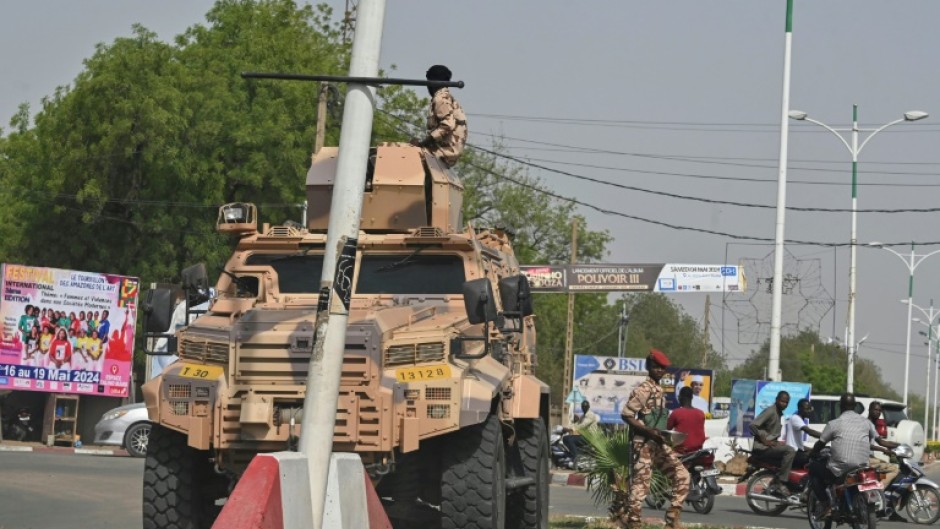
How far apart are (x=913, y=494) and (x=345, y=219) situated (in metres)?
14.5

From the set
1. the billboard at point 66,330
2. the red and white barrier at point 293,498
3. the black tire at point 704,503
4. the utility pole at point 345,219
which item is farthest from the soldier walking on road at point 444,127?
the billboard at point 66,330

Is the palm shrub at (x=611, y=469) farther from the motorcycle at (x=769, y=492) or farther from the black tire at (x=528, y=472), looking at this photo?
the motorcycle at (x=769, y=492)

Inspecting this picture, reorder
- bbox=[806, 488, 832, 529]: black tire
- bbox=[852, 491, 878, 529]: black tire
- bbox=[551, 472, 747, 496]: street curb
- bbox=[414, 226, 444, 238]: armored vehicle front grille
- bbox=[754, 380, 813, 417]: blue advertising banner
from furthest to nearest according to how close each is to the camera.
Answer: bbox=[754, 380, 813, 417]: blue advertising banner, bbox=[551, 472, 747, 496]: street curb, bbox=[806, 488, 832, 529]: black tire, bbox=[852, 491, 878, 529]: black tire, bbox=[414, 226, 444, 238]: armored vehicle front grille

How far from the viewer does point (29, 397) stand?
33.0m

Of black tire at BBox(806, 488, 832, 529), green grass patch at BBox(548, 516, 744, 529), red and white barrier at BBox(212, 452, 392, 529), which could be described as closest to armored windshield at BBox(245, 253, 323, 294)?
red and white barrier at BBox(212, 452, 392, 529)

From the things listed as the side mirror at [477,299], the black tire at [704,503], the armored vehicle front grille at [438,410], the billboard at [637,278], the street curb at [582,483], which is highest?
the billboard at [637,278]

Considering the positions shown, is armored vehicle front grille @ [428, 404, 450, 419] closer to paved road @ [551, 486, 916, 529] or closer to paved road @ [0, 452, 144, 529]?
paved road @ [0, 452, 144, 529]

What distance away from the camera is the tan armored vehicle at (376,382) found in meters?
10.1

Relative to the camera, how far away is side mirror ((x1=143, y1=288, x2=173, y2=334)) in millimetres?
11352

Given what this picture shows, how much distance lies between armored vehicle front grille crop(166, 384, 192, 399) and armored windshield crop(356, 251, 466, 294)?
77.0 inches

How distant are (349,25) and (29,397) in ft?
81.1

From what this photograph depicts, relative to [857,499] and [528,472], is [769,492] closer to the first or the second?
[857,499]

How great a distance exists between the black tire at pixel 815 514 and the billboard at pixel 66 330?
696 inches

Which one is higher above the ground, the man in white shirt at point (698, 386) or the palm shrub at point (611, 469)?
the man in white shirt at point (698, 386)
